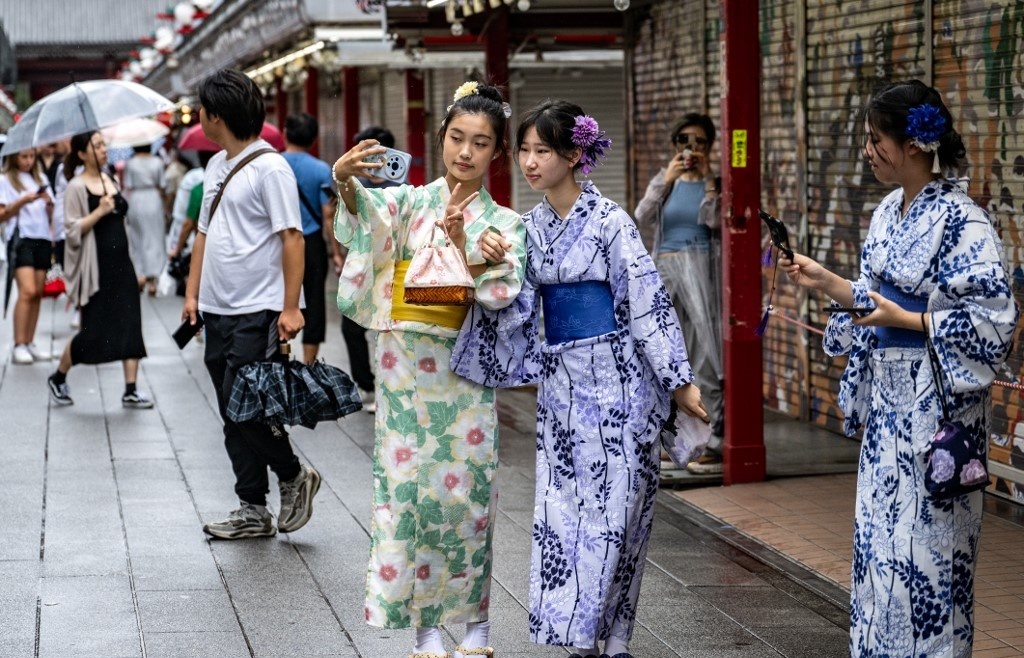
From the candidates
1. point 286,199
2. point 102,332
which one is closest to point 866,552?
point 286,199

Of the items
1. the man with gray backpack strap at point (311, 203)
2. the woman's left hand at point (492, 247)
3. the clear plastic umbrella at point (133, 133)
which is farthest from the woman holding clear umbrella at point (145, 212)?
the woman's left hand at point (492, 247)

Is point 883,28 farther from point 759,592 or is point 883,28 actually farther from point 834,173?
point 759,592

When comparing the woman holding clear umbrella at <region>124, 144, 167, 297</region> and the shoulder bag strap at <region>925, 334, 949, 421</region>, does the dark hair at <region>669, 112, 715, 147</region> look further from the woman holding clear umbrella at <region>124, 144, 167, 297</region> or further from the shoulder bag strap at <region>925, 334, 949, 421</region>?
the woman holding clear umbrella at <region>124, 144, 167, 297</region>

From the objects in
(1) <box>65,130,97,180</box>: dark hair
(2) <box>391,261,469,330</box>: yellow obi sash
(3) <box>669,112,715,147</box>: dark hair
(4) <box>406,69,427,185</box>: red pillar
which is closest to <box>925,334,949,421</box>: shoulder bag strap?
(2) <box>391,261,469,330</box>: yellow obi sash

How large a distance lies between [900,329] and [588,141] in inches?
47.3

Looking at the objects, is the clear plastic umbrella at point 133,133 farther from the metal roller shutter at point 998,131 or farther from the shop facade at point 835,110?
the metal roller shutter at point 998,131

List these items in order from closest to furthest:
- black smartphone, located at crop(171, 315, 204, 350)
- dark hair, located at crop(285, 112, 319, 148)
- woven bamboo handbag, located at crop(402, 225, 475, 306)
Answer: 1. woven bamboo handbag, located at crop(402, 225, 475, 306)
2. black smartphone, located at crop(171, 315, 204, 350)
3. dark hair, located at crop(285, 112, 319, 148)

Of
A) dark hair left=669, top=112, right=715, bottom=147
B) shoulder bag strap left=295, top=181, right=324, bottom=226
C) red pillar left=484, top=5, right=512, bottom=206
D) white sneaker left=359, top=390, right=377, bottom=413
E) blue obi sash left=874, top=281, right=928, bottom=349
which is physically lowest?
white sneaker left=359, top=390, right=377, bottom=413

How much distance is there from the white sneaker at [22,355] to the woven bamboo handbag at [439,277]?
8937mm

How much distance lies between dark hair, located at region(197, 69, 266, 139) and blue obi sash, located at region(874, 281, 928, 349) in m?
3.26

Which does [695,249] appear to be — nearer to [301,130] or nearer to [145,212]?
[301,130]

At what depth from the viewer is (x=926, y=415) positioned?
4.31 m

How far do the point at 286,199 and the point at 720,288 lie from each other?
2.81 m

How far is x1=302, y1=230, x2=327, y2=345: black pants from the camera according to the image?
985cm
